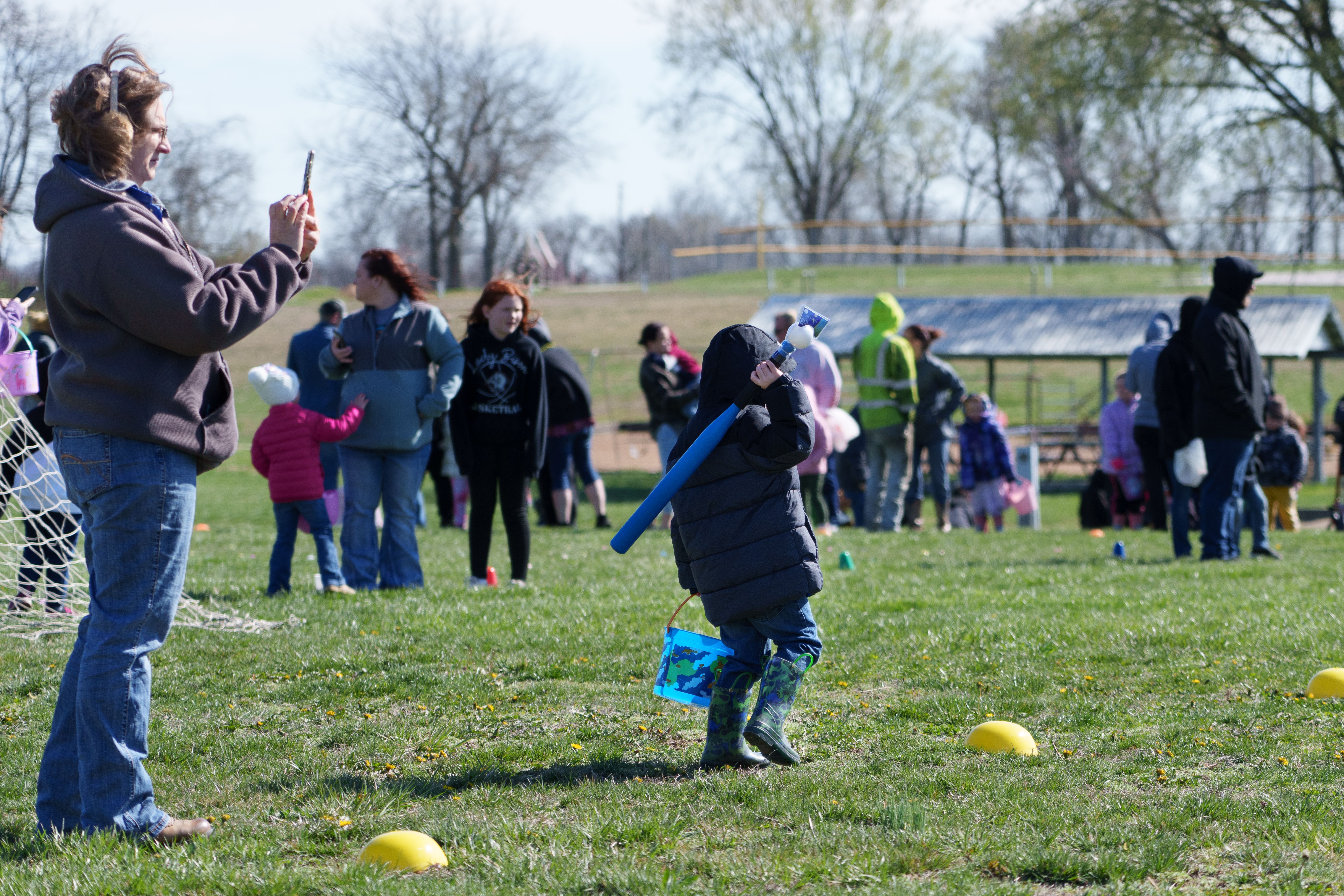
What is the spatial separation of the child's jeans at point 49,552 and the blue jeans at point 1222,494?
738 cm

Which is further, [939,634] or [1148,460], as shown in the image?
[1148,460]

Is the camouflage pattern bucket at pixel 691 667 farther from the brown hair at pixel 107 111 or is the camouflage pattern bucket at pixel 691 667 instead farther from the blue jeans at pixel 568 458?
the blue jeans at pixel 568 458

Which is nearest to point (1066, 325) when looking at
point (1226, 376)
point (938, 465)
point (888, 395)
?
point (938, 465)

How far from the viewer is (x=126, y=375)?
3.25 m

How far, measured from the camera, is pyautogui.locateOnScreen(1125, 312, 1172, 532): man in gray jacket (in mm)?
11336

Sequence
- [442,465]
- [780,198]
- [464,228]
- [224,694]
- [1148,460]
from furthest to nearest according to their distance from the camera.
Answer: [780,198] → [464,228] → [442,465] → [1148,460] → [224,694]

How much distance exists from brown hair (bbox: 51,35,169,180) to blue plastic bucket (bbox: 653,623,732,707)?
7.20 feet

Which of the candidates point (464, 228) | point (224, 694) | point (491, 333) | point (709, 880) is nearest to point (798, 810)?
point (709, 880)

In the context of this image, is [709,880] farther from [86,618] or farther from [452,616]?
[452,616]

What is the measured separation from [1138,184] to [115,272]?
75.9 ft

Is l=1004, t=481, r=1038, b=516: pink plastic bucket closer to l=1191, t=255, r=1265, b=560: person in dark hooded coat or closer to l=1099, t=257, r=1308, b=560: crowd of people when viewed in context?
l=1099, t=257, r=1308, b=560: crowd of people

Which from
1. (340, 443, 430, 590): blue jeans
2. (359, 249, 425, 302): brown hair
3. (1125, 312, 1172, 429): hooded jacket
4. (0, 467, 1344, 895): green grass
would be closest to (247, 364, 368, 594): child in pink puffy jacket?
(340, 443, 430, 590): blue jeans

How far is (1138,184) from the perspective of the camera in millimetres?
23484

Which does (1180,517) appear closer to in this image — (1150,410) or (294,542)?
(1150,410)
